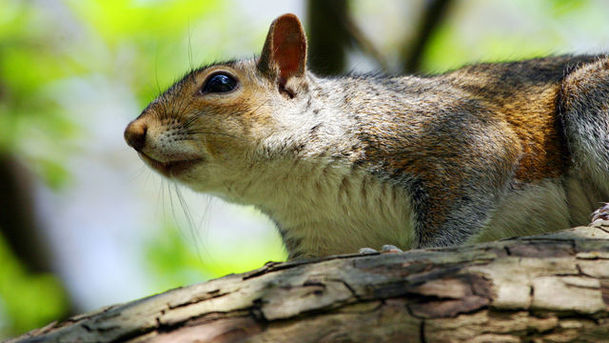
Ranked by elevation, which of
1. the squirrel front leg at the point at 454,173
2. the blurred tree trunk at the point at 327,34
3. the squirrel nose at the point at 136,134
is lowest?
the squirrel front leg at the point at 454,173

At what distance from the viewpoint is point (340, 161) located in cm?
394

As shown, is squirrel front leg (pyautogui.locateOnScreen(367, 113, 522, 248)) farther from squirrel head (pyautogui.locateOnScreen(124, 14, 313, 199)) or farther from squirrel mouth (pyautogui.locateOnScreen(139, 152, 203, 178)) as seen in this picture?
squirrel mouth (pyautogui.locateOnScreen(139, 152, 203, 178))

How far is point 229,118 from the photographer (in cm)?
386

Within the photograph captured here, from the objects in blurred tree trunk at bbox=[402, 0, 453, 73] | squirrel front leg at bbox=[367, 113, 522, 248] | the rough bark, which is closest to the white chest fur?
squirrel front leg at bbox=[367, 113, 522, 248]

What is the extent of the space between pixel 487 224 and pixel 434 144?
54 cm

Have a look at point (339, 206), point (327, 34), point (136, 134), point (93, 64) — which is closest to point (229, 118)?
point (136, 134)

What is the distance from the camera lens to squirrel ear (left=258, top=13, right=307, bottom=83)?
13.6 feet

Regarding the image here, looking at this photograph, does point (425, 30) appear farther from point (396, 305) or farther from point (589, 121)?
point (396, 305)

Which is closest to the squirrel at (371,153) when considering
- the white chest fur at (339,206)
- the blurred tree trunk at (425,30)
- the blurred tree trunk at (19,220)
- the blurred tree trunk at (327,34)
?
the white chest fur at (339,206)

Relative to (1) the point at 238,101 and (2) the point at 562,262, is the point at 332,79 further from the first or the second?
(2) the point at 562,262

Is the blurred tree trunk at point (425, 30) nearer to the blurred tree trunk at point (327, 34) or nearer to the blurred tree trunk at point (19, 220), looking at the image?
the blurred tree trunk at point (327, 34)

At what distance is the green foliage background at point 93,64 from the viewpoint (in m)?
5.82

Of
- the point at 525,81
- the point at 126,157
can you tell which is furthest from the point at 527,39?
the point at 126,157

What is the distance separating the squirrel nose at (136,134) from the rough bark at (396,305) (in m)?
1.23
